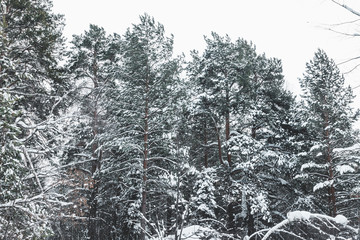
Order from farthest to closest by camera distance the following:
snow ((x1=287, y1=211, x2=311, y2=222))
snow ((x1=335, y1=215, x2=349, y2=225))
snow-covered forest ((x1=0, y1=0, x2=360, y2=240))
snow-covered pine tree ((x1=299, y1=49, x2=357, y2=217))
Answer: snow-covered pine tree ((x1=299, y1=49, x2=357, y2=217)) → snow-covered forest ((x1=0, y1=0, x2=360, y2=240)) → snow ((x1=287, y1=211, x2=311, y2=222)) → snow ((x1=335, y1=215, x2=349, y2=225))

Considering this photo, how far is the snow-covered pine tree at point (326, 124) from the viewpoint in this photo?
10.6 meters

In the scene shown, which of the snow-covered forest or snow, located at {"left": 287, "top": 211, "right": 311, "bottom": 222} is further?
the snow-covered forest

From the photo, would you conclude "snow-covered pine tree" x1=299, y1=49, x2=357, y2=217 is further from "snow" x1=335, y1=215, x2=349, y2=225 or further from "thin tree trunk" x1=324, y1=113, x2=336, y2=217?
"snow" x1=335, y1=215, x2=349, y2=225

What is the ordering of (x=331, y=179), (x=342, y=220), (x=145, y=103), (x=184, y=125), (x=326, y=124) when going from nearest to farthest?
(x=342, y=220)
(x=331, y=179)
(x=326, y=124)
(x=145, y=103)
(x=184, y=125)

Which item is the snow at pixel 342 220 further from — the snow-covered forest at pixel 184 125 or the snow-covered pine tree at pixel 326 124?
the snow-covered pine tree at pixel 326 124

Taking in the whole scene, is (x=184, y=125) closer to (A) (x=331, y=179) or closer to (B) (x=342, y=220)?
(A) (x=331, y=179)

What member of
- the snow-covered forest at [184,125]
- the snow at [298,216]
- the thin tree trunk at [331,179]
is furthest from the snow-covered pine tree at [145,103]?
the snow at [298,216]

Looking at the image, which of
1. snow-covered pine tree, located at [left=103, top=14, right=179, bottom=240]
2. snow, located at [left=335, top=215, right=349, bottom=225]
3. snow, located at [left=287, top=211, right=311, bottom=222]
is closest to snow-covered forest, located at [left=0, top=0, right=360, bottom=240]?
snow-covered pine tree, located at [left=103, top=14, right=179, bottom=240]

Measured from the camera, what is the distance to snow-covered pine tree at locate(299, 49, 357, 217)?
10.6m

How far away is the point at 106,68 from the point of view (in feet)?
45.3

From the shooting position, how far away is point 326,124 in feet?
36.7

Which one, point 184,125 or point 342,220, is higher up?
point 184,125

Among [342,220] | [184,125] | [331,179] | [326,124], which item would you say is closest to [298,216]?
[342,220]

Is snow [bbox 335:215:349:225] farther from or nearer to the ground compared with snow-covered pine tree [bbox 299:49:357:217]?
nearer to the ground
